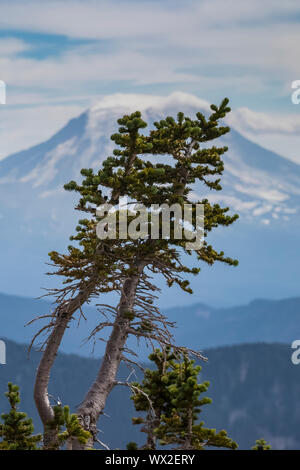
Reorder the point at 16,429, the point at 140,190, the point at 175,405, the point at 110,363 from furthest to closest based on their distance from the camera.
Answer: the point at 110,363 → the point at 140,190 → the point at 16,429 → the point at 175,405

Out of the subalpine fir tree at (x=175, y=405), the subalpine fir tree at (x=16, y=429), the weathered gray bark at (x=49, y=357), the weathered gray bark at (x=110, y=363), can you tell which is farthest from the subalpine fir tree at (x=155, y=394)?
the subalpine fir tree at (x=16, y=429)

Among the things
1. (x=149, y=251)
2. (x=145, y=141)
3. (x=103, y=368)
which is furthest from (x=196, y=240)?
(x=103, y=368)

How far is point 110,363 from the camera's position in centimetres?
3322

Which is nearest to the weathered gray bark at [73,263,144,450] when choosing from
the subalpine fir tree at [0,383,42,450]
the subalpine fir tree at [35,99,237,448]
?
the subalpine fir tree at [35,99,237,448]

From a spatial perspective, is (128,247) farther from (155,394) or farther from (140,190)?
(155,394)

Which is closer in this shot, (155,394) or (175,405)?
(175,405)

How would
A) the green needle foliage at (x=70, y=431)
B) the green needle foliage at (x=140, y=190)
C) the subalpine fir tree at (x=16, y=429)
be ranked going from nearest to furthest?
1. the green needle foliage at (x=70, y=431)
2. the subalpine fir tree at (x=16, y=429)
3. the green needle foliage at (x=140, y=190)

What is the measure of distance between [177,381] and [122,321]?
5152mm

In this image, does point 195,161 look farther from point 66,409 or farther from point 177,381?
point 66,409

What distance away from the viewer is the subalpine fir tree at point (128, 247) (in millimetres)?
30500

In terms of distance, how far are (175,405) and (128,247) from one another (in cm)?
724

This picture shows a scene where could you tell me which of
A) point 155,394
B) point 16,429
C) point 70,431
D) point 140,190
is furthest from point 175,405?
point 140,190

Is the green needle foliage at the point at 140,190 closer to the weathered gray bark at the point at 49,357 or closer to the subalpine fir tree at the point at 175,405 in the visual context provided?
the weathered gray bark at the point at 49,357

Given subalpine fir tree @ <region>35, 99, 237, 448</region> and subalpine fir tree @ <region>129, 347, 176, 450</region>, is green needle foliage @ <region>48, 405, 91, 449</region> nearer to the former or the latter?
subalpine fir tree @ <region>35, 99, 237, 448</region>
